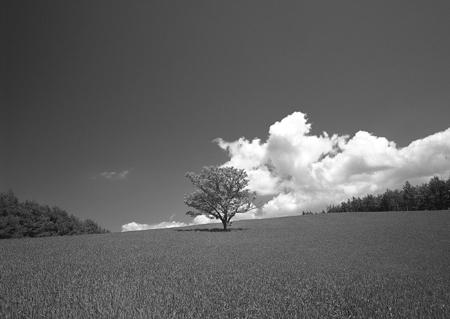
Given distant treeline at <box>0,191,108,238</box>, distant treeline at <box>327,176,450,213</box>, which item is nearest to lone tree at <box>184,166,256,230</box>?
distant treeline at <box>0,191,108,238</box>

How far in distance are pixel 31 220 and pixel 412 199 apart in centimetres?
11543

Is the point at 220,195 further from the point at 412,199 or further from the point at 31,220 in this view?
the point at 412,199

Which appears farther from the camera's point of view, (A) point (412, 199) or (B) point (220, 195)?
(A) point (412, 199)

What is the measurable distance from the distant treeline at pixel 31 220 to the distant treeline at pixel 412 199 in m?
106

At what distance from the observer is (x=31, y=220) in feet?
117

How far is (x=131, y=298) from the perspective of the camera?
5.35 m

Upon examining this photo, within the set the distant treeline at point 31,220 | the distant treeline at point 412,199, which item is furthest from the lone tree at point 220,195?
the distant treeline at point 412,199

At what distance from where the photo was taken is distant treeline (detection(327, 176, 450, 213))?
82625 mm

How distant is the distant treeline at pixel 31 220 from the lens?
32.6 m

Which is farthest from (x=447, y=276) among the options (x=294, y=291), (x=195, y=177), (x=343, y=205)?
(x=343, y=205)

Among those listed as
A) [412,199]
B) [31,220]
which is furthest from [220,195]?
[412,199]

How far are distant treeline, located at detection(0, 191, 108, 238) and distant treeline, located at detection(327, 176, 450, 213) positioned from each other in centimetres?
10593

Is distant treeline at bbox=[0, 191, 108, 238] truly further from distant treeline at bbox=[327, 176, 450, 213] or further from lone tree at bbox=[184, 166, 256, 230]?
distant treeline at bbox=[327, 176, 450, 213]

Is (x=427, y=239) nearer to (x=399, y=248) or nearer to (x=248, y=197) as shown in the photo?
(x=399, y=248)
